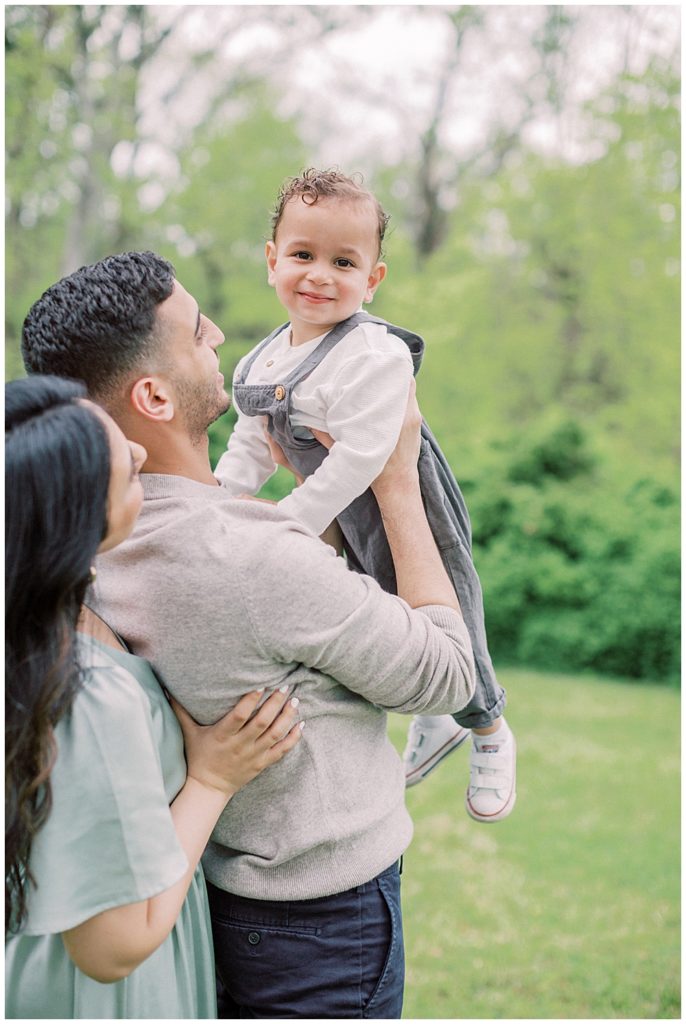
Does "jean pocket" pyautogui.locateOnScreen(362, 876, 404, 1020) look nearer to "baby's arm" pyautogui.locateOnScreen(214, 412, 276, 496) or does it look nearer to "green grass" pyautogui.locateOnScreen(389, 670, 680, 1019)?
"baby's arm" pyautogui.locateOnScreen(214, 412, 276, 496)

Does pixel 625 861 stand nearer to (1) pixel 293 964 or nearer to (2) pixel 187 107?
(1) pixel 293 964

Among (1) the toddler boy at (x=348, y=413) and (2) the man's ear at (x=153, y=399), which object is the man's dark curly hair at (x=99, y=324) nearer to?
(2) the man's ear at (x=153, y=399)

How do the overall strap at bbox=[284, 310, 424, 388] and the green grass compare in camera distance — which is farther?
the green grass

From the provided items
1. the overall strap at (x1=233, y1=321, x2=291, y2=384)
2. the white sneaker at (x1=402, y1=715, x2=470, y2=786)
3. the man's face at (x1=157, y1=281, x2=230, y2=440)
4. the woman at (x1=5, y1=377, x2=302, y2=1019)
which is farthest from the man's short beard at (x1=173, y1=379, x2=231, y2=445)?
the white sneaker at (x1=402, y1=715, x2=470, y2=786)

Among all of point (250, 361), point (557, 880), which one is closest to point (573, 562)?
point (557, 880)

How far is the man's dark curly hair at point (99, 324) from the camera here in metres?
1.58

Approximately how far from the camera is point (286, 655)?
4.95ft

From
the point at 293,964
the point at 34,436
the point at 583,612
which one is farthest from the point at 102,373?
the point at 583,612

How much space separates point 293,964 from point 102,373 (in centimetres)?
99

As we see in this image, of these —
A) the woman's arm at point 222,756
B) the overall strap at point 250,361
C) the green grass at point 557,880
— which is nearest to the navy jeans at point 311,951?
the woman's arm at point 222,756

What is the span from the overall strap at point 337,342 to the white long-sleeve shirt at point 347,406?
0.02m

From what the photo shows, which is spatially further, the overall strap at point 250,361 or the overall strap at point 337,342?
the overall strap at point 250,361

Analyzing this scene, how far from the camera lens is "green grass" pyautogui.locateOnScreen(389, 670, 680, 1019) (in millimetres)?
4156

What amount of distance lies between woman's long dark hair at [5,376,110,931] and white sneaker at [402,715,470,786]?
1.32m
